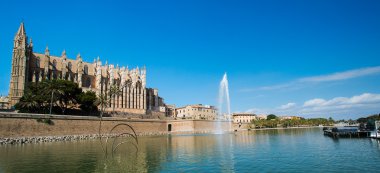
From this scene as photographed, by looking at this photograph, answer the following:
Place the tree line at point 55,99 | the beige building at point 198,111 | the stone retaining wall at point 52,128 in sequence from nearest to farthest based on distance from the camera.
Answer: the stone retaining wall at point 52,128 < the tree line at point 55,99 < the beige building at point 198,111

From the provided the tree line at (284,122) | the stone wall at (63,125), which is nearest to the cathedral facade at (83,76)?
the stone wall at (63,125)

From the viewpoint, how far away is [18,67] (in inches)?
2872

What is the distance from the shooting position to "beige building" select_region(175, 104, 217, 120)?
13788 centimetres

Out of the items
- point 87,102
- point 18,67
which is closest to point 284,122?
point 87,102

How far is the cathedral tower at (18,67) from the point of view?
71.6 metres

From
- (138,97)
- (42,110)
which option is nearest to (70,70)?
(138,97)

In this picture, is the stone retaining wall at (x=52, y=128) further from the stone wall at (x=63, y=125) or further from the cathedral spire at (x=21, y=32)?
the cathedral spire at (x=21, y=32)

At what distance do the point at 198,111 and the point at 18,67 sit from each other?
81.7m

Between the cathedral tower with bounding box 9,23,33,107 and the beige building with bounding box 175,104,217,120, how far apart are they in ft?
247

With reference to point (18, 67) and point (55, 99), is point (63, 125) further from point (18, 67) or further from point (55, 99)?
point (18, 67)

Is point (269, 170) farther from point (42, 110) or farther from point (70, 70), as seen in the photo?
point (70, 70)

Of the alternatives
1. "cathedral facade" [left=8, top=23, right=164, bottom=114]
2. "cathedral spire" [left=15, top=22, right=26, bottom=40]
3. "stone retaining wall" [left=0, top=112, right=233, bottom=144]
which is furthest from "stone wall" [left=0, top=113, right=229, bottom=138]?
"cathedral spire" [left=15, top=22, right=26, bottom=40]

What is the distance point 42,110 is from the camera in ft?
208

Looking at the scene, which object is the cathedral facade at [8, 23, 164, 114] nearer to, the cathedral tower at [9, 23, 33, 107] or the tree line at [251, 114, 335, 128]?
→ the cathedral tower at [9, 23, 33, 107]
